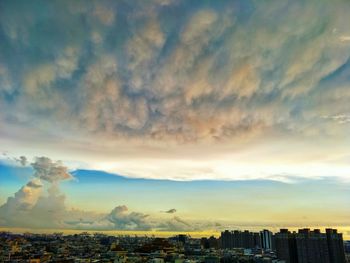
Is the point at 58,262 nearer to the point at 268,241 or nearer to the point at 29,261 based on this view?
the point at 29,261

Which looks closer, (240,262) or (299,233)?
(240,262)

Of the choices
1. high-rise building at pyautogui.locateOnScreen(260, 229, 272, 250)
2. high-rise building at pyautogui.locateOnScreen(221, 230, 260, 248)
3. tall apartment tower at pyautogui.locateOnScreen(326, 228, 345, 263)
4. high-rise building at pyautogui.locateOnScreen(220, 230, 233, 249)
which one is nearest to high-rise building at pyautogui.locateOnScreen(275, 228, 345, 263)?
tall apartment tower at pyautogui.locateOnScreen(326, 228, 345, 263)

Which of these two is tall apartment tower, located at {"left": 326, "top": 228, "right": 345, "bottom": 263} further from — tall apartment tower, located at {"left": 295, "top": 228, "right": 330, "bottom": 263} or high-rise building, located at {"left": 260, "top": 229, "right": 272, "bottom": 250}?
high-rise building, located at {"left": 260, "top": 229, "right": 272, "bottom": 250}

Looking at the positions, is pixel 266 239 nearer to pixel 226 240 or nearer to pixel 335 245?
pixel 226 240

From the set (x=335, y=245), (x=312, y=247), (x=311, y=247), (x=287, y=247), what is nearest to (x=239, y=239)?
(x=287, y=247)

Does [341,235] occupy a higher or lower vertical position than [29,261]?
higher

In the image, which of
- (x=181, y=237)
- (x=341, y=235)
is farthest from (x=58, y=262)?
(x=181, y=237)

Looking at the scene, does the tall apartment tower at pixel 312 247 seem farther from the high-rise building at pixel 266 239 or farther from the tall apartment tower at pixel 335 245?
the high-rise building at pixel 266 239

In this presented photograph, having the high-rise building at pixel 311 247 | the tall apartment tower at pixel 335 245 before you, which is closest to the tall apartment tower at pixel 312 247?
the high-rise building at pixel 311 247

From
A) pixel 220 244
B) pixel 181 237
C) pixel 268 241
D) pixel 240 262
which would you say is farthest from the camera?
pixel 181 237
